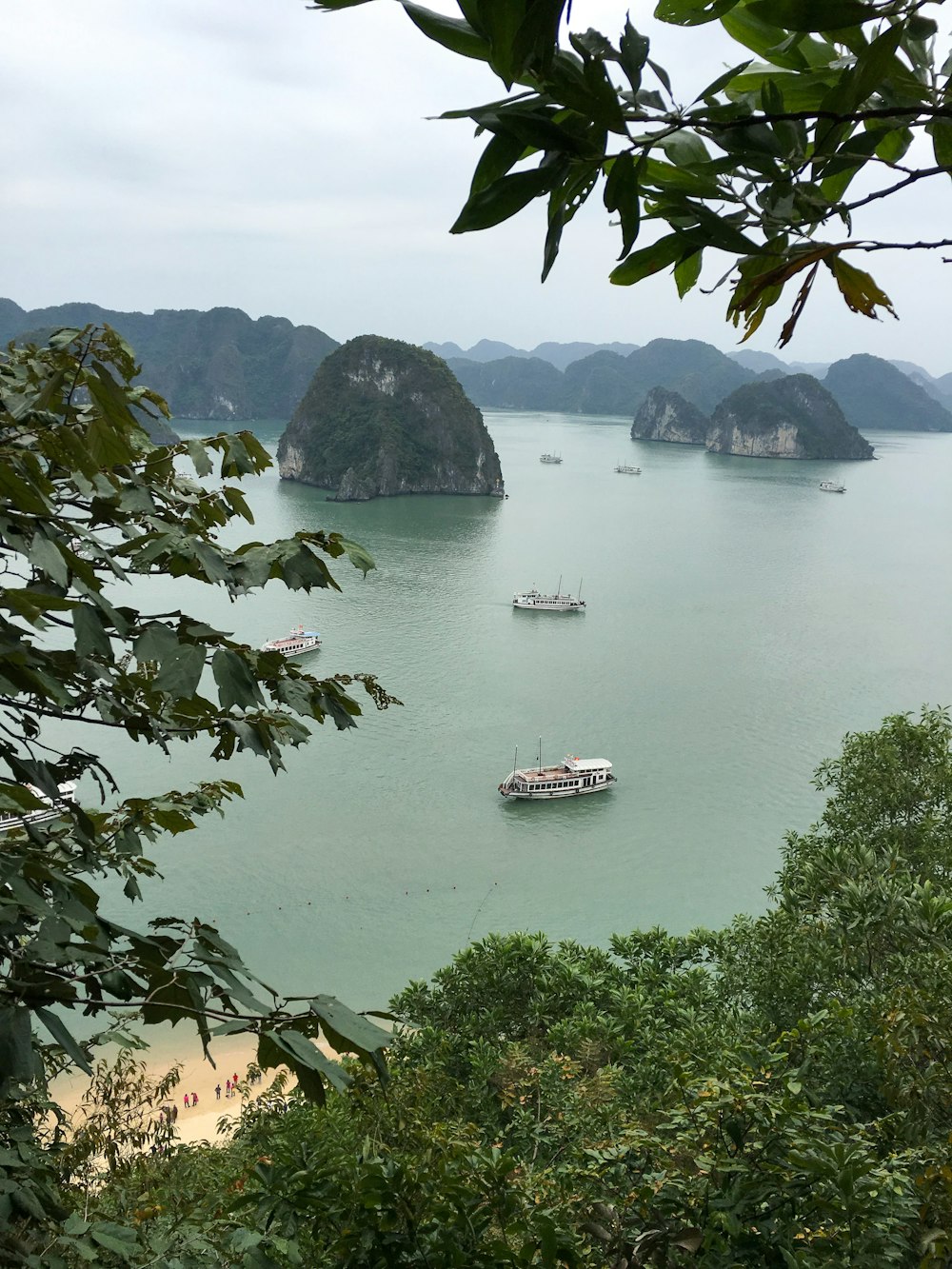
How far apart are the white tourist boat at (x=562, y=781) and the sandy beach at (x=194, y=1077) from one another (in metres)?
5.78

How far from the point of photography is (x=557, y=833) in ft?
47.7

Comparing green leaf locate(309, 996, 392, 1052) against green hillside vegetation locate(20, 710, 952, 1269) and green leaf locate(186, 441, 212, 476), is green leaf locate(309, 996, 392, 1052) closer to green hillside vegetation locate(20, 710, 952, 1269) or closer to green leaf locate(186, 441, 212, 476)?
green hillside vegetation locate(20, 710, 952, 1269)

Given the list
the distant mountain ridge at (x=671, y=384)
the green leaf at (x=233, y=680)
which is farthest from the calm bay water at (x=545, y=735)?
the distant mountain ridge at (x=671, y=384)

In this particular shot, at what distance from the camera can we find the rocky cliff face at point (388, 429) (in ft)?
160

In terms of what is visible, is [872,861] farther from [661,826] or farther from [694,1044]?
[661,826]

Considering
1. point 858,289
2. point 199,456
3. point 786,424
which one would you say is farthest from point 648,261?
point 786,424

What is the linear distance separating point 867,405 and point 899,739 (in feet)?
370

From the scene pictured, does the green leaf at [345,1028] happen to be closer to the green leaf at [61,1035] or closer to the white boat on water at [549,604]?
the green leaf at [61,1035]

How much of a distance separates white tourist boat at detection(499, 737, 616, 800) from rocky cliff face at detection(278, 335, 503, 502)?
107 feet

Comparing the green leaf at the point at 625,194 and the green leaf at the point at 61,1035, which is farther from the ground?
the green leaf at the point at 625,194

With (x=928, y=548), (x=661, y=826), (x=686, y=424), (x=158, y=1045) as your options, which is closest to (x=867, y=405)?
Result: (x=686, y=424)

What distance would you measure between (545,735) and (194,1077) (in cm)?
891

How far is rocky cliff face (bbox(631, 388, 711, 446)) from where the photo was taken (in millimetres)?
80438

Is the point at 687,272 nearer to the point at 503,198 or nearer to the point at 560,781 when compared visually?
the point at 503,198
